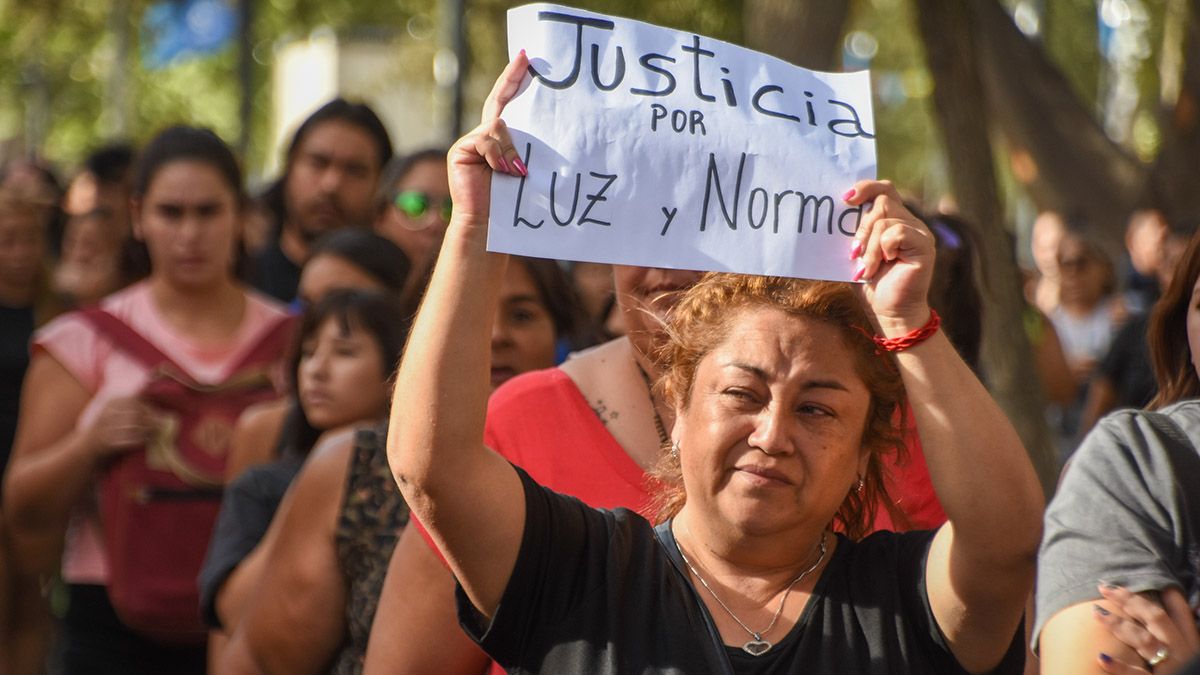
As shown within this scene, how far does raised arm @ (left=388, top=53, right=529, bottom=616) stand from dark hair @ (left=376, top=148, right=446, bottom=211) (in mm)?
3529

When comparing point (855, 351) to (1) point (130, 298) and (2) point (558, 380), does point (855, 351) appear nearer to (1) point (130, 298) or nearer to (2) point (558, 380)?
(2) point (558, 380)

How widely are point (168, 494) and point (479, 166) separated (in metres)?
2.94

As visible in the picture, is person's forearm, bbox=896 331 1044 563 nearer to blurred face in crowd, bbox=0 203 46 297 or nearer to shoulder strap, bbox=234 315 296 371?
shoulder strap, bbox=234 315 296 371

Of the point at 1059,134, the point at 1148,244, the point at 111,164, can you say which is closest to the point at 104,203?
the point at 111,164

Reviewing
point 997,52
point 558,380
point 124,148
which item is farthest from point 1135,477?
point 997,52

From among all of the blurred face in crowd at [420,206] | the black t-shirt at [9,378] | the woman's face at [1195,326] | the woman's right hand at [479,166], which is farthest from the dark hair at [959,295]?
the black t-shirt at [9,378]

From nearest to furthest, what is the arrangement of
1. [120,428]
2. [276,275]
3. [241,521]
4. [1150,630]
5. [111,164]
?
[1150,630] < [241,521] < [120,428] < [276,275] < [111,164]

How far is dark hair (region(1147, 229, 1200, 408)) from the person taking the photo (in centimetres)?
306

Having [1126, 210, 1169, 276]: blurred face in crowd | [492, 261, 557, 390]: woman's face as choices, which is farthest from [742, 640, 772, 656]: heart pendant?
[1126, 210, 1169, 276]: blurred face in crowd

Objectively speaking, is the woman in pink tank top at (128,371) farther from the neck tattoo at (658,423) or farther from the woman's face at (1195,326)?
the woman's face at (1195,326)

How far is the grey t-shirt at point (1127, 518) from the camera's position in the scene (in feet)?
8.38

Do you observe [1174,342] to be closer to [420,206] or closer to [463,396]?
[463,396]

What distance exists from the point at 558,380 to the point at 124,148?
5.66 meters

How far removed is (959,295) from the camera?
4.36 metres
